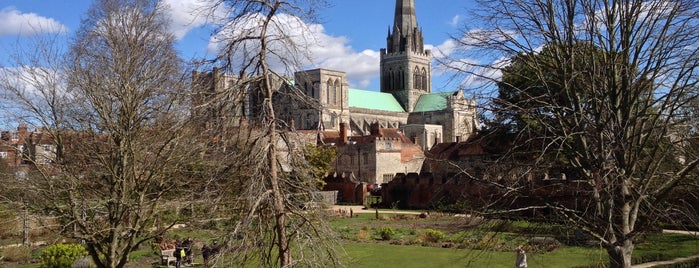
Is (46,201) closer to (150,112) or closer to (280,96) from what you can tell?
(150,112)

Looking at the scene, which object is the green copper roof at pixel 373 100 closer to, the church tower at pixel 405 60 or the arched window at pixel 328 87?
the church tower at pixel 405 60

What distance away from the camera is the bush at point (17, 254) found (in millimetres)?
20266

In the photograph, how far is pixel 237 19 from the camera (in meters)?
7.58

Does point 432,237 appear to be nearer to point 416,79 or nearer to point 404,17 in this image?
point 404,17

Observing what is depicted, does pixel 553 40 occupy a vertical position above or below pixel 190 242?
above

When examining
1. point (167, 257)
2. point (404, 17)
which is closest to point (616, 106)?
point (167, 257)

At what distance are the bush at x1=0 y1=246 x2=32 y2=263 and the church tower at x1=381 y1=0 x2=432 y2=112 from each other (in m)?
98.2

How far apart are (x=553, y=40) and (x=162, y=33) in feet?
29.7

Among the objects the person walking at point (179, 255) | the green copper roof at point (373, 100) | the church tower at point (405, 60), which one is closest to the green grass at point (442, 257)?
the person walking at point (179, 255)

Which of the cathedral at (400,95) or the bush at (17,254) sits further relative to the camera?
the cathedral at (400,95)

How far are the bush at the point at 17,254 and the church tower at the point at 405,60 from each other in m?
98.2

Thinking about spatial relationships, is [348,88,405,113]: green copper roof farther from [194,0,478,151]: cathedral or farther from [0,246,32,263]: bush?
[0,246,32,263]: bush

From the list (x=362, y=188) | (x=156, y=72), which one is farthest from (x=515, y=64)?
(x=362, y=188)

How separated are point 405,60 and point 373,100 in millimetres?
12064
